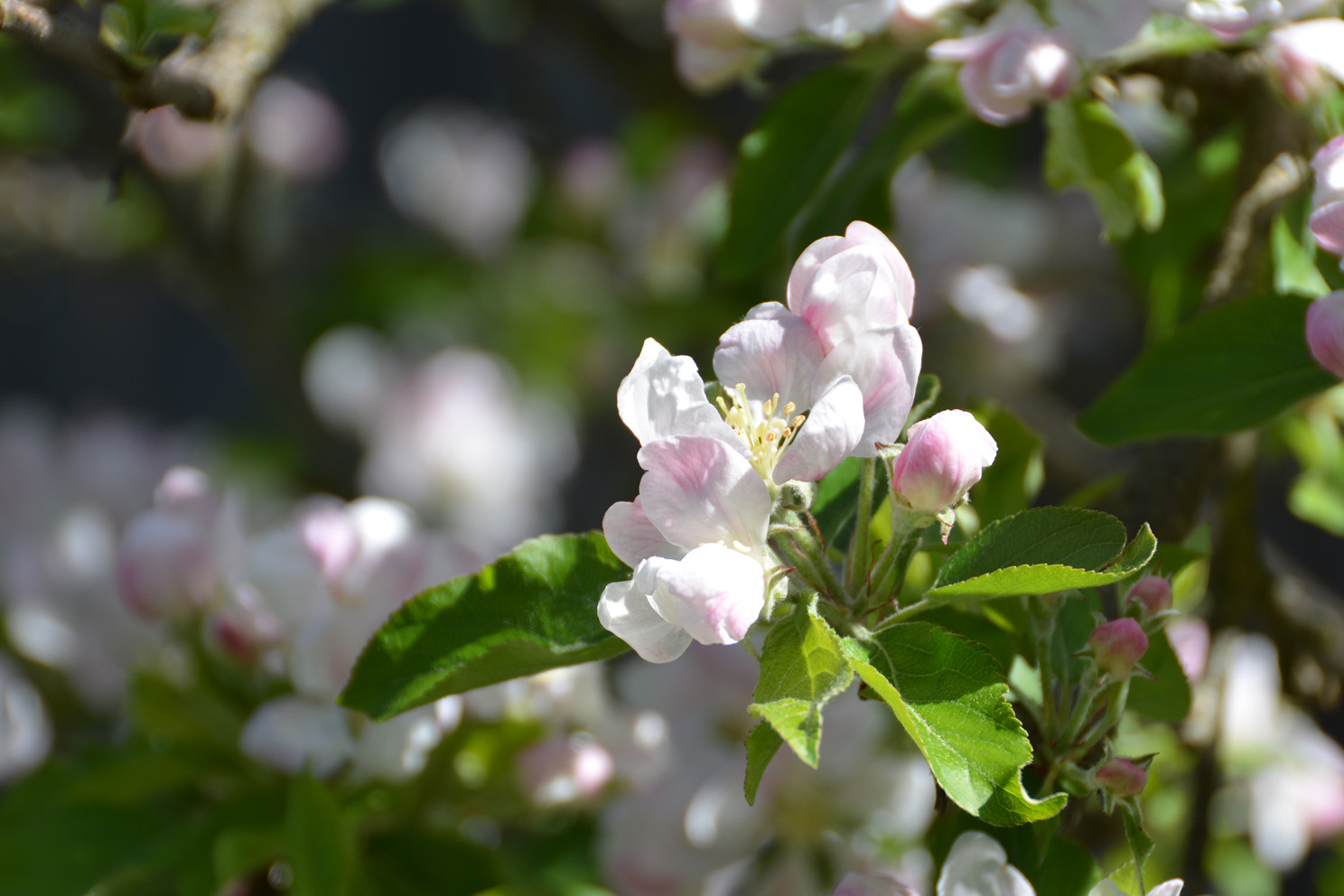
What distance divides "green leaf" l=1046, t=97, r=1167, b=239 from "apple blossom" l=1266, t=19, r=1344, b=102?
0.08m

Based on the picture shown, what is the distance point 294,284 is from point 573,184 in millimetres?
565

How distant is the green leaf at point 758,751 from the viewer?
39 centimetres

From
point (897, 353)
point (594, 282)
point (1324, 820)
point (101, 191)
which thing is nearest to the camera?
point (897, 353)

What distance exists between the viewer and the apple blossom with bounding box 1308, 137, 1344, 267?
422mm

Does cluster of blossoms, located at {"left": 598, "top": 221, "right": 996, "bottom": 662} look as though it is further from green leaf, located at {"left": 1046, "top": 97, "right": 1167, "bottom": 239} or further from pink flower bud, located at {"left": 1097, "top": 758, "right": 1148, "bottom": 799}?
green leaf, located at {"left": 1046, "top": 97, "right": 1167, "bottom": 239}

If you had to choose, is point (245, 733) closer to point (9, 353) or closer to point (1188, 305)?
point (1188, 305)

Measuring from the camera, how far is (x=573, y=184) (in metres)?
1.73

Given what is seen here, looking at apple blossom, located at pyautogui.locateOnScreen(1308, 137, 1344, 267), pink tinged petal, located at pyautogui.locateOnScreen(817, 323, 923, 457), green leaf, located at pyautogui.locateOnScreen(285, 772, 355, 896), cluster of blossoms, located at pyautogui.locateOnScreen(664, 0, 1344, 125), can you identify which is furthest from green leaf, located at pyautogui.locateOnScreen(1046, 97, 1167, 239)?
green leaf, located at pyautogui.locateOnScreen(285, 772, 355, 896)

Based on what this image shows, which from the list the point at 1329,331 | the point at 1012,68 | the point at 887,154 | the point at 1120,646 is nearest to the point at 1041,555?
the point at 1120,646

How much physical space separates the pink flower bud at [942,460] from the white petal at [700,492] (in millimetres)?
51

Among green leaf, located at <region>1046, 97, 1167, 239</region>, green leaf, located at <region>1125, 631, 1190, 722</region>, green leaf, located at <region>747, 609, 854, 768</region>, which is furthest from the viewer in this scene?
green leaf, located at <region>1046, 97, 1167, 239</region>

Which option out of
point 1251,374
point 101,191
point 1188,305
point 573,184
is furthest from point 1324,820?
point 101,191

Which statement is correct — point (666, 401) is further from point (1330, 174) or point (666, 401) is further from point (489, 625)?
point (1330, 174)

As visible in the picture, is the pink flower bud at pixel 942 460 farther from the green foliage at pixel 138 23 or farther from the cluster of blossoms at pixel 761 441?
the green foliage at pixel 138 23
